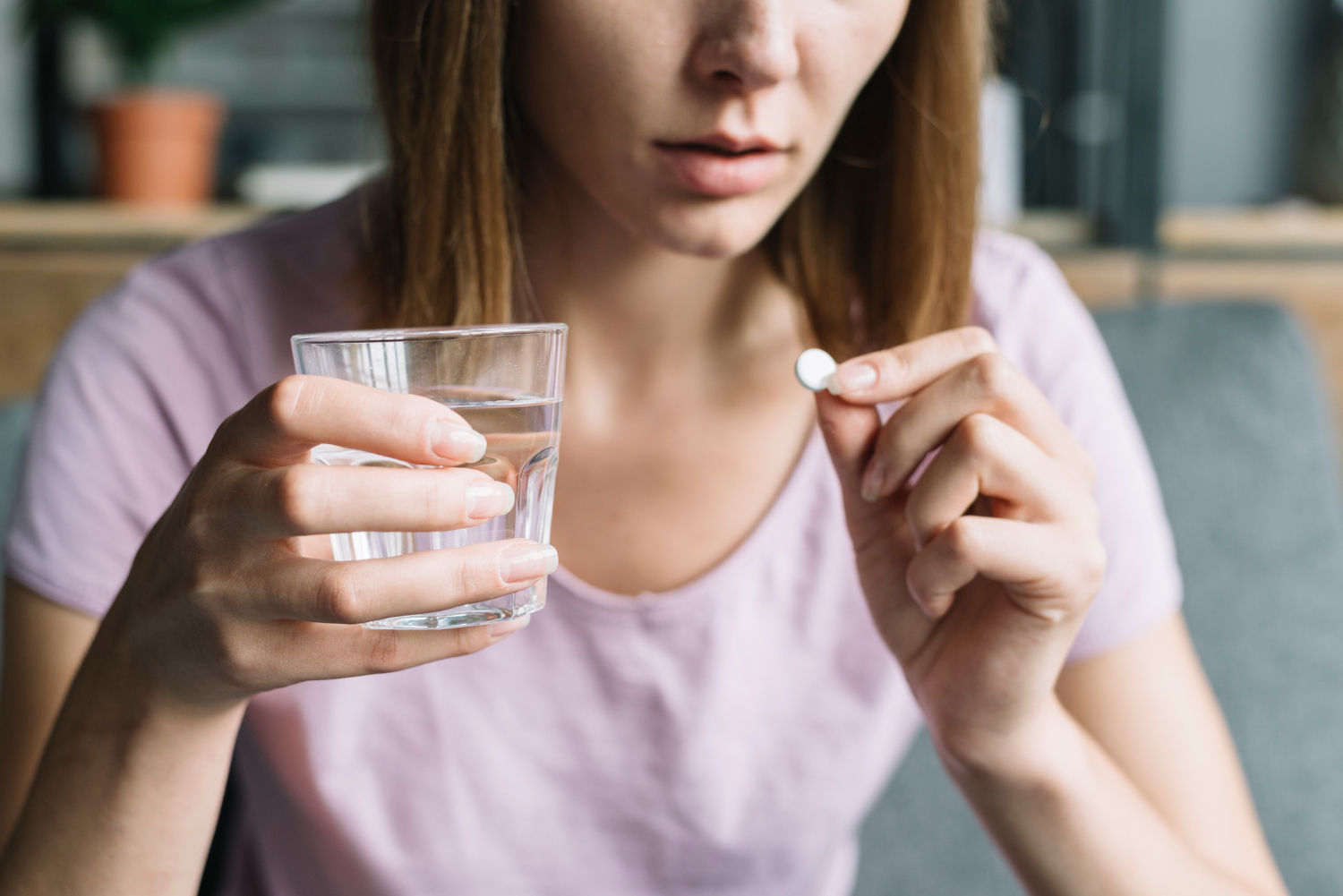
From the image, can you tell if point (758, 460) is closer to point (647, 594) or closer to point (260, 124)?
point (647, 594)

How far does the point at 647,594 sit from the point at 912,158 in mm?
453

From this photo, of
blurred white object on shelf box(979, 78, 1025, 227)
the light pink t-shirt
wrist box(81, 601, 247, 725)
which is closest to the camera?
wrist box(81, 601, 247, 725)

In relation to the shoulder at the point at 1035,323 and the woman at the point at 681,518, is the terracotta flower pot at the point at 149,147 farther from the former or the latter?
the shoulder at the point at 1035,323

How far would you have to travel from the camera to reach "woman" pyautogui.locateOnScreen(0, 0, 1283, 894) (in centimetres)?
77

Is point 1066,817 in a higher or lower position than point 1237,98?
lower

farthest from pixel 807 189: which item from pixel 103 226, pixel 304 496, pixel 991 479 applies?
pixel 103 226

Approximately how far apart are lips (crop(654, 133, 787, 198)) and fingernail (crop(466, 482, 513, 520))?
1.05ft

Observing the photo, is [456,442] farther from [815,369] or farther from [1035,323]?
[1035,323]

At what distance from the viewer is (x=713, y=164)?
816 millimetres

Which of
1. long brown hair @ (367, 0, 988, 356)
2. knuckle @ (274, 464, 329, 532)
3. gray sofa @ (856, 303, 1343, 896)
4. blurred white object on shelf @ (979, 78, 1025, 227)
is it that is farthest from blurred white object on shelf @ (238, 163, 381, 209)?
knuckle @ (274, 464, 329, 532)

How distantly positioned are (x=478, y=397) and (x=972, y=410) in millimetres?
319

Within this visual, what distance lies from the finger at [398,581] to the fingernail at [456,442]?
46 mm

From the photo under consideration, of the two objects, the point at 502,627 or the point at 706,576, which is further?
the point at 706,576

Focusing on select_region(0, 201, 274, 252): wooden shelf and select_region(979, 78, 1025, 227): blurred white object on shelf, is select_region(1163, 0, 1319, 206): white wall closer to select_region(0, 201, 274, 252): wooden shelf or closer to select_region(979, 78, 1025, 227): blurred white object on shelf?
select_region(979, 78, 1025, 227): blurred white object on shelf
